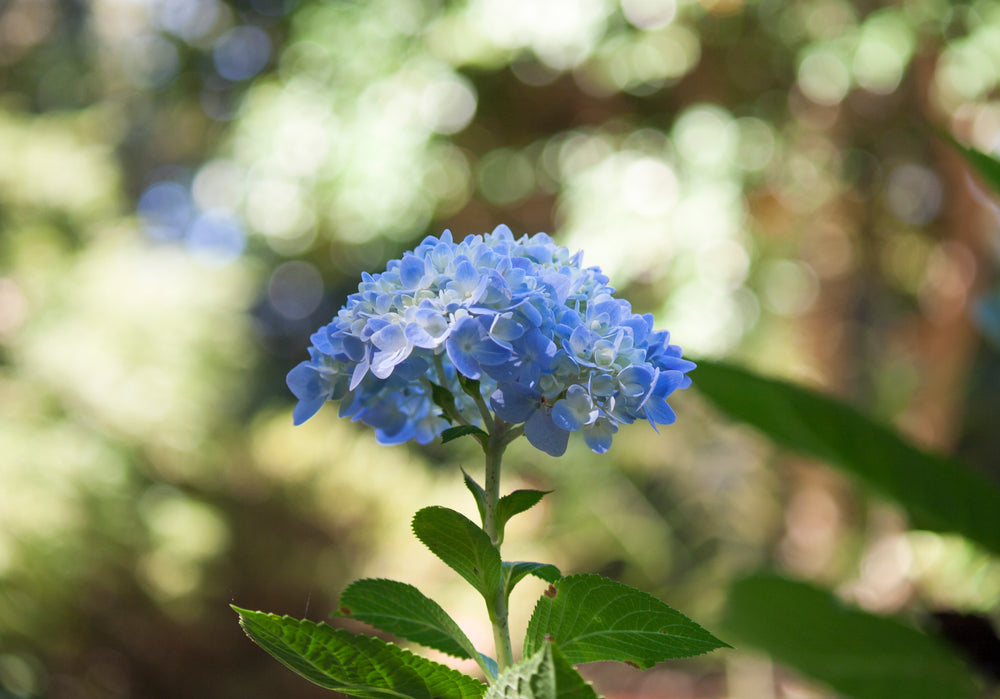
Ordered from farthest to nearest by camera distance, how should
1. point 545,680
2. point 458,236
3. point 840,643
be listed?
point 458,236 → point 840,643 → point 545,680

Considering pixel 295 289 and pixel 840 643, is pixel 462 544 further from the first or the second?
pixel 295 289

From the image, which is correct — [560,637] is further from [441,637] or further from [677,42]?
[677,42]

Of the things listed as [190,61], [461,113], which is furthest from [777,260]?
[190,61]

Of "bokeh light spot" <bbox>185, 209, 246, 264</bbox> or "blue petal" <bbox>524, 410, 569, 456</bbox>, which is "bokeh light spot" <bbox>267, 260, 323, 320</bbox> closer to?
"bokeh light spot" <bbox>185, 209, 246, 264</bbox>

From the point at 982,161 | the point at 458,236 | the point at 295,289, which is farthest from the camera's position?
the point at 295,289

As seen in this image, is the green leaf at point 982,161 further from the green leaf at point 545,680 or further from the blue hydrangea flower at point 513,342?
the green leaf at point 545,680

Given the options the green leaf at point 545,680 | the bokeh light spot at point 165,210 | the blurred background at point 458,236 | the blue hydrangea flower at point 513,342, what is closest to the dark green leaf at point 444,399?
the blue hydrangea flower at point 513,342

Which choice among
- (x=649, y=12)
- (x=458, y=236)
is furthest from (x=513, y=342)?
(x=649, y=12)
